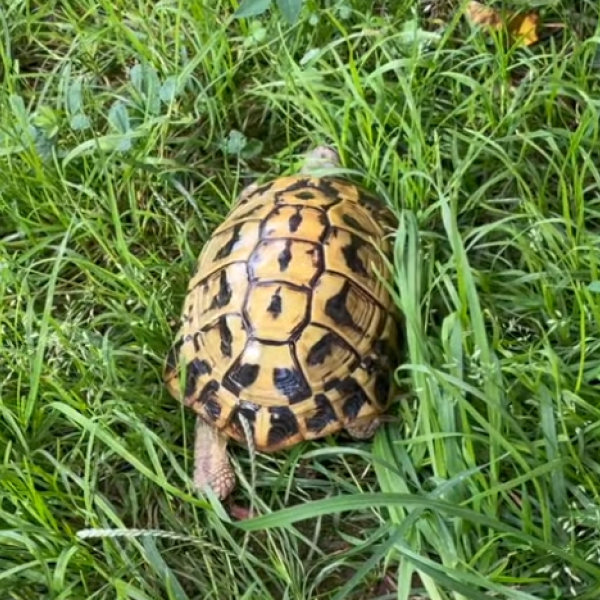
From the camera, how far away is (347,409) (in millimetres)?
1781

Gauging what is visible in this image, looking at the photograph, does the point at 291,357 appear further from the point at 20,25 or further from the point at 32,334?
the point at 20,25

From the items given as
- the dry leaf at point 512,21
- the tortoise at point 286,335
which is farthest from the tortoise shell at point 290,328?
the dry leaf at point 512,21

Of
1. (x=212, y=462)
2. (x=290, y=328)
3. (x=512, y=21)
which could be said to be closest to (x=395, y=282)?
(x=290, y=328)

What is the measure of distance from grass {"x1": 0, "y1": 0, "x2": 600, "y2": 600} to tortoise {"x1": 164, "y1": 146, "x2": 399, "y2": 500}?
58mm

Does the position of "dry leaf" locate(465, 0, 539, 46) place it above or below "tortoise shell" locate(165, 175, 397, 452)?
above

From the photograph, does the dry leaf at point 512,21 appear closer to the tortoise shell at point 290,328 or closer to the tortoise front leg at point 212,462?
the tortoise shell at point 290,328

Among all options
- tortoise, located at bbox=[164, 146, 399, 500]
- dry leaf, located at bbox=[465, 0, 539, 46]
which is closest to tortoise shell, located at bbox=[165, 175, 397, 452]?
tortoise, located at bbox=[164, 146, 399, 500]

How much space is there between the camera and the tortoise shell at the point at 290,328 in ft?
5.79

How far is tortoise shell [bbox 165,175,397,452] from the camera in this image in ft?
5.79

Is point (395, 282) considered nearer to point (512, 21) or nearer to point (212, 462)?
point (212, 462)

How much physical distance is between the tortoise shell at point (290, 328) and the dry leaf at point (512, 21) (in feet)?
1.81

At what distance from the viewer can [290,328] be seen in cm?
176

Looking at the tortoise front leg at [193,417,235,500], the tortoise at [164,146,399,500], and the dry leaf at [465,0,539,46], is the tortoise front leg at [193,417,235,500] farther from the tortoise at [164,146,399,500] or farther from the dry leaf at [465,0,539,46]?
the dry leaf at [465,0,539,46]

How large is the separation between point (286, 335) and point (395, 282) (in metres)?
0.26
